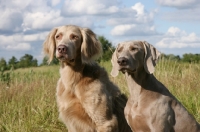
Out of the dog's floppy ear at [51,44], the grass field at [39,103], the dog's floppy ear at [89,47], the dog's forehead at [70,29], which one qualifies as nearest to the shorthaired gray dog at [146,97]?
the dog's floppy ear at [89,47]

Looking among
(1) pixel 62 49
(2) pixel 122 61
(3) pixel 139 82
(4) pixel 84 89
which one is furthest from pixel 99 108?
(2) pixel 122 61

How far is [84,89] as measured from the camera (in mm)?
5520

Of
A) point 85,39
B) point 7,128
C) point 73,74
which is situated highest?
point 85,39

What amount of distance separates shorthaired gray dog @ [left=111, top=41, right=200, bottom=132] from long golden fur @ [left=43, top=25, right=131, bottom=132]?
27.1 inches

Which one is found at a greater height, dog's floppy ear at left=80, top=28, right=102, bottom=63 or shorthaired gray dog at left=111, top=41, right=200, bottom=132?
dog's floppy ear at left=80, top=28, right=102, bottom=63

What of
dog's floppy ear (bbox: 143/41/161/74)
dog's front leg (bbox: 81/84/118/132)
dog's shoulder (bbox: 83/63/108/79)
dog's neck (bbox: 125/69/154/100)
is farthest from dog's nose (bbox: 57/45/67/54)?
dog's floppy ear (bbox: 143/41/161/74)

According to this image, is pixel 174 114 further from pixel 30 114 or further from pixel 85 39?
pixel 30 114

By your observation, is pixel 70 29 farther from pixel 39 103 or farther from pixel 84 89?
pixel 39 103

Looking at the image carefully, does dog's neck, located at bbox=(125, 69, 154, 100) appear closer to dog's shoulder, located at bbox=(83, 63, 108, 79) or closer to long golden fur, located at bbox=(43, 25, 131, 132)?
long golden fur, located at bbox=(43, 25, 131, 132)

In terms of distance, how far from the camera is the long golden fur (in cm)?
543

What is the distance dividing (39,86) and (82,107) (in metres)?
3.98

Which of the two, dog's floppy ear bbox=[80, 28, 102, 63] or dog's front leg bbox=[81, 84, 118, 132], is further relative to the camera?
dog's floppy ear bbox=[80, 28, 102, 63]

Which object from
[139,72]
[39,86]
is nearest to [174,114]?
[139,72]

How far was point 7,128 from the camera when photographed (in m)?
6.79
